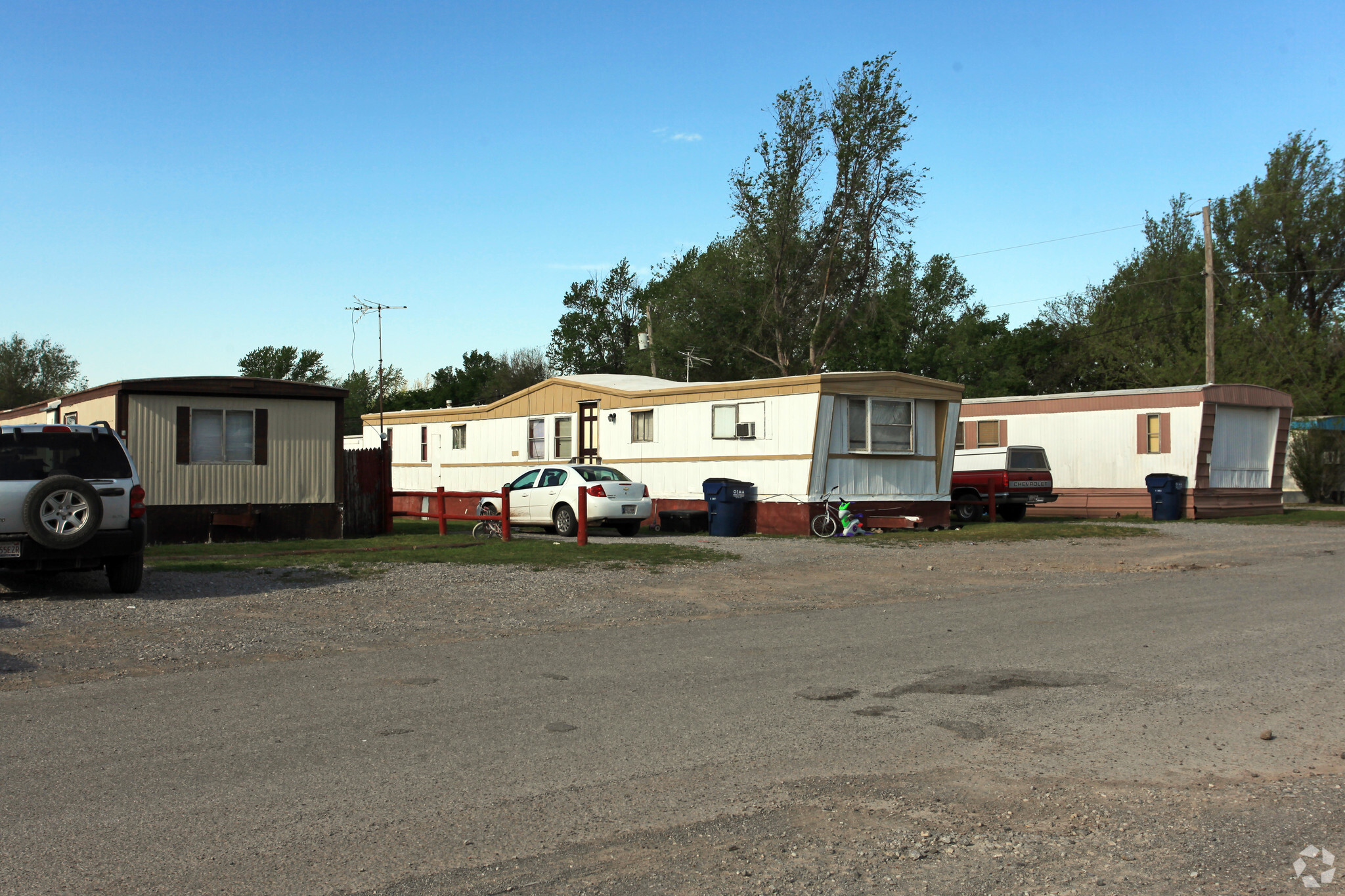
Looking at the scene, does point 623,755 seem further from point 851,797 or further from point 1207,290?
point 1207,290

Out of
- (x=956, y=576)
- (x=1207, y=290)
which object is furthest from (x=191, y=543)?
(x=1207, y=290)

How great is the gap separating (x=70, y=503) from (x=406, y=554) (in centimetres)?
591

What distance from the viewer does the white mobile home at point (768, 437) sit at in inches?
861

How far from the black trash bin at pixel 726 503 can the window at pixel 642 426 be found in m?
3.17

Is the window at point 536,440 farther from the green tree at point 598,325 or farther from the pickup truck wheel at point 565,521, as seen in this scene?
the green tree at point 598,325

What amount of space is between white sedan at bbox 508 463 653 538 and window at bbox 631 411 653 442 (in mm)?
3095

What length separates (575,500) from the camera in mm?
21328

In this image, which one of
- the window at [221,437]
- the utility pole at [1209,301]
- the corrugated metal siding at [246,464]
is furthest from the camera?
the utility pole at [1209,301]

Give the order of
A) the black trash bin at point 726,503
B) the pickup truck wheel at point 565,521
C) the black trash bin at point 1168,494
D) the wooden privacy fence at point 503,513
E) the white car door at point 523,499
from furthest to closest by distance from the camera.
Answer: the black trash bin at point 1168,494, the white car door at point 523,499, the black trash bin at point 726,503, the pickup truck wheel at point 565,521, the wooden privacy fence at point 503,513

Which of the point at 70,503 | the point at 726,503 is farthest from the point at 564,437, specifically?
the point at 70,503

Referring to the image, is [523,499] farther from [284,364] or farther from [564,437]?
[284,364]

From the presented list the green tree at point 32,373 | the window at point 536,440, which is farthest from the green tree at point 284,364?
the window at point 536,440

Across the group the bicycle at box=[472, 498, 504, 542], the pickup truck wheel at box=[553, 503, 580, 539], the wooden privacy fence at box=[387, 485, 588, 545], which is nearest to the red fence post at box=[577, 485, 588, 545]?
the wooden privacy fence at box=[387, 485, 588, 545]

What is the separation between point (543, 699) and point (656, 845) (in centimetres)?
276
